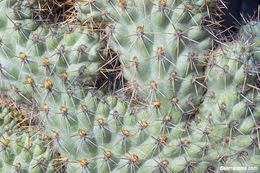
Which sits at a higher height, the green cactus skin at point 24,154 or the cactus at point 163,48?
the cactus at point 163,48

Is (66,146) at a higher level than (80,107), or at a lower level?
lower

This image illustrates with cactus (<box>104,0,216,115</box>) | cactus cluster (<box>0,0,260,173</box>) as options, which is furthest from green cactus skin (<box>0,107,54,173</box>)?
cactus (<box>104,0,216,115</box>)

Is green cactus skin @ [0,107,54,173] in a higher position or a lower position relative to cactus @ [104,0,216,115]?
lower

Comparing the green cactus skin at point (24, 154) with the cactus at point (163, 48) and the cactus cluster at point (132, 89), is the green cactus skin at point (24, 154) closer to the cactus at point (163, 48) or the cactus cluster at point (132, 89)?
the cactus cluster at point (132, 89)

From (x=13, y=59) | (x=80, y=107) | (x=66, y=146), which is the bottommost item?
(x=66, y=146)

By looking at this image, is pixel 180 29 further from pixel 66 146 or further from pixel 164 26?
pixel 66 146

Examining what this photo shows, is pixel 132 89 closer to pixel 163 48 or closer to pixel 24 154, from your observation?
pixel 163 48

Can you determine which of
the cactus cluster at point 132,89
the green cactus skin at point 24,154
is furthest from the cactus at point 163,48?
the green cactus skin at point 24,154

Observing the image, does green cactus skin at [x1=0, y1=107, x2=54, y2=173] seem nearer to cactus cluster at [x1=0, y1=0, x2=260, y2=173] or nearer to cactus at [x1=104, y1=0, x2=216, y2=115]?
cactus cluster at [x1=0, y1=0, x2=260, y2=173]

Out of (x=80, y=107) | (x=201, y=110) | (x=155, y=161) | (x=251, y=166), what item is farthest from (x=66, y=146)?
(x=251, y=166)
